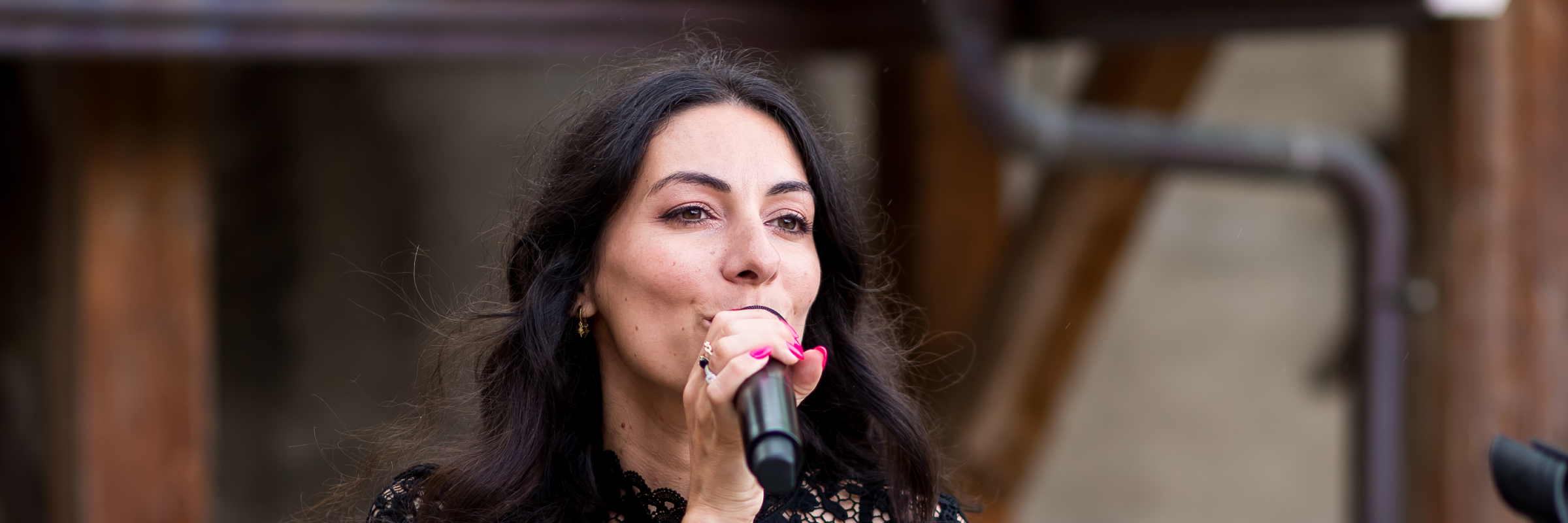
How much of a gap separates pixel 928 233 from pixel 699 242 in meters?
2.43

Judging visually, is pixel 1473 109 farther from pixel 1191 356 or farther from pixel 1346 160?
pixel 1191 356

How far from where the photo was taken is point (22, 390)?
4.26 m

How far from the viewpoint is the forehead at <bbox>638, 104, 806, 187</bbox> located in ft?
4.43

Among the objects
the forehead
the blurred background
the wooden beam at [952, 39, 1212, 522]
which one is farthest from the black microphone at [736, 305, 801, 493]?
the wooden beam at [952, 39, 1212, 522]

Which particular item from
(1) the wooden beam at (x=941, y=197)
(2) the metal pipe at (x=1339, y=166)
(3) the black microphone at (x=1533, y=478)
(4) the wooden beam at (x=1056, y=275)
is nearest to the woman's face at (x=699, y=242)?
(3) the black microphone at (x=1533, y=478)

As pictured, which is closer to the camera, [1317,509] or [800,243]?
[800,243]

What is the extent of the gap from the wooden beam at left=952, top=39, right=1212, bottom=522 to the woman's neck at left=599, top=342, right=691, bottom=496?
2.15 m

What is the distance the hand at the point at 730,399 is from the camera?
3.64ft

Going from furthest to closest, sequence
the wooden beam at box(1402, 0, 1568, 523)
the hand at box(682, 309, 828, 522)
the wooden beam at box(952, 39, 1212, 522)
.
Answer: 1. the wooden beam at box(952, 39, 1212, 522)
2. the wooden beam at box(1402, 0, 1568, 523)
3. the hand at box(682, 309, 828, 522)

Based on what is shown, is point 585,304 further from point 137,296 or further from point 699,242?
point 137,296

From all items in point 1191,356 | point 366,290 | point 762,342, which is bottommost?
point 366,290

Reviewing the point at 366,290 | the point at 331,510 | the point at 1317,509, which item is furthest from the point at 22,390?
the point at 1317,509

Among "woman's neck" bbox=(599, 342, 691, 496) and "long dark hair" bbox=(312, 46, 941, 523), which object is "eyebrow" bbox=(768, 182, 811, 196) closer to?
"long dark hair" bbox=(312, 46, 941, 523)

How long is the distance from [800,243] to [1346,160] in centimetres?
210
